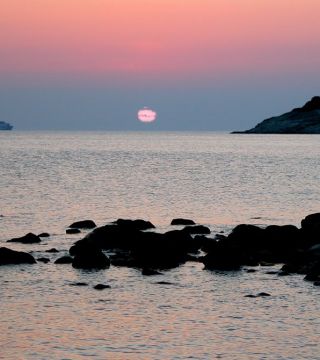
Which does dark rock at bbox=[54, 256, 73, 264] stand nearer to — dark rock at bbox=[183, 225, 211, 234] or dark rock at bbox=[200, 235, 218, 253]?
dark rock at bbox=[200, 235, 218, 253]

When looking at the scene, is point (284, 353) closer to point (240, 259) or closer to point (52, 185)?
point (240, 259)

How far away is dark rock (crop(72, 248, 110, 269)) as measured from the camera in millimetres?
34500

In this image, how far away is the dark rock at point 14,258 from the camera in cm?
3475

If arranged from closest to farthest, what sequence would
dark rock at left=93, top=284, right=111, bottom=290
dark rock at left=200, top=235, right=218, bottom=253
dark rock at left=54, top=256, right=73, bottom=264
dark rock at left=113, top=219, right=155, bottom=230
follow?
dark rock at left=93, top=284, right=111, bottom=290 → dark rock at left=54, top=256, right=73, bottom=264 → dark rock at left=200, top=235, right=218, bottom=253 → dark rock at left=113, top=219, right=155, bottom=230

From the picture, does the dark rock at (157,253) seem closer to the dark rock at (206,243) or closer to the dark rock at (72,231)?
the dark rock at (206,243)

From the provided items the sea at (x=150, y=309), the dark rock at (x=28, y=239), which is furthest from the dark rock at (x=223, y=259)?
the dark rock at (x=28, y=239)

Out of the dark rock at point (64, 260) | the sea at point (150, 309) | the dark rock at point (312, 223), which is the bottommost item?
the sea at point (150, 309)

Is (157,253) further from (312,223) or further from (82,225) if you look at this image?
(82,225)

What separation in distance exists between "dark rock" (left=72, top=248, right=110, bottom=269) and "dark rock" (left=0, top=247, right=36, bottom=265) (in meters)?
2.14

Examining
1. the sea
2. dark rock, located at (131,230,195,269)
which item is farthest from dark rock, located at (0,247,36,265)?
dark rock, located at (131,230,195,269)

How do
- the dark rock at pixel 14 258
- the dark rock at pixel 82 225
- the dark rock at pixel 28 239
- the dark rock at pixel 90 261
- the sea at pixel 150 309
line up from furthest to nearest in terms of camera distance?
1. the dark rock at pixel 82 225
2. the dark rock at pixel 28 239
3. the dark rock at pixel 14 258
4. the dark rock at pixel 90 261
5. the sea at pixel 150 309

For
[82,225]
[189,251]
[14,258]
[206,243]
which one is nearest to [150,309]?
[14,258]

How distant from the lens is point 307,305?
90.9ft

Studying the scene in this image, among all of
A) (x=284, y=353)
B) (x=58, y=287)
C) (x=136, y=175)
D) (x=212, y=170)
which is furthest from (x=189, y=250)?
(x=212, y=170)
